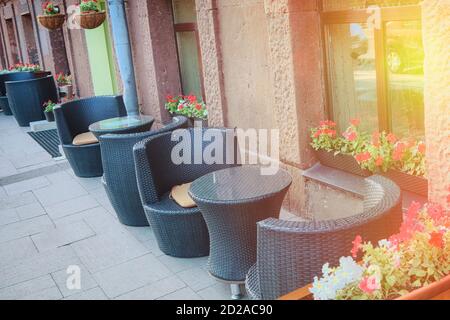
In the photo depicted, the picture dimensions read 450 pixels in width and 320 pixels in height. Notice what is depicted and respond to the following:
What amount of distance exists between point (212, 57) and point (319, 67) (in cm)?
168

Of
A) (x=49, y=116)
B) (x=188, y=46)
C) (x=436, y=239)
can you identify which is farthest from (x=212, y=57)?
(x=49, y=116)

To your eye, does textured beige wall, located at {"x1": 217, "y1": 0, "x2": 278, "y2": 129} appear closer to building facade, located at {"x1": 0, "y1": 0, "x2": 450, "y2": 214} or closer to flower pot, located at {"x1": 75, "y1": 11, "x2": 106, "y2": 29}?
building facade, located at {"x1": 0, "y1": 0, "x2": 450, "y2": 214}

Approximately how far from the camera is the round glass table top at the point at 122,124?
22.9 ft

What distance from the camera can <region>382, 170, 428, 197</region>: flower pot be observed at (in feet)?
14.7

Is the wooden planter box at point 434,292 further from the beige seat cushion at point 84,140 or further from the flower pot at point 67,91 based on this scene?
the flower pot at point 67,91

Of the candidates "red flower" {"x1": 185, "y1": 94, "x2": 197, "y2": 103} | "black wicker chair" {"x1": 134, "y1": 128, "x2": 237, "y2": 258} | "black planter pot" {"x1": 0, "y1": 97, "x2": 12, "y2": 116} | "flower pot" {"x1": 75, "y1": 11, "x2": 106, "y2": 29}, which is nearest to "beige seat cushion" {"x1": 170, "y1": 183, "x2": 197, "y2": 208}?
"black wicker chair" {"x1": 134, "y1": 128, "x2": 237, "y2": 258}

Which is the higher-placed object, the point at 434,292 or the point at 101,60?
the point at 101,60

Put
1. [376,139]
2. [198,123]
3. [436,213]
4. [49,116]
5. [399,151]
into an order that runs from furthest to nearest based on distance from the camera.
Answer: [49,116], [198,123], [376,139], [399,151], [436,213]

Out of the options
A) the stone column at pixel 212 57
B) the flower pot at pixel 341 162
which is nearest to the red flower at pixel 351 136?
the flower pot at pixel 341 162

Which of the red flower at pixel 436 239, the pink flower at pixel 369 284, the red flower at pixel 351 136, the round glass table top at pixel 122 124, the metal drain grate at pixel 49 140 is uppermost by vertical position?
the round glass table top at pixel 122 124

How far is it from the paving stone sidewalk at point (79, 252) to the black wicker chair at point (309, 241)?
1.22 metres

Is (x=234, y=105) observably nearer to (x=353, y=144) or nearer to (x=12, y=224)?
(x=353, y=144)

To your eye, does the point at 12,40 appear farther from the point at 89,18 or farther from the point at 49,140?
the point at 89,18

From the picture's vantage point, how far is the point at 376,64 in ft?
16.4
